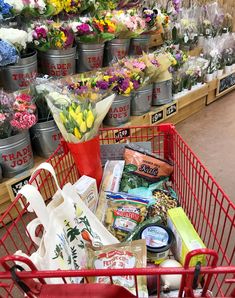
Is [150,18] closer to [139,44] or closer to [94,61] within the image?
[139,44]

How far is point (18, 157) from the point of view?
1530mm

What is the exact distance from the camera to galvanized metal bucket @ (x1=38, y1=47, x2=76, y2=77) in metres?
1.84

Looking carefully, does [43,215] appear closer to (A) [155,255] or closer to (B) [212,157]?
(A) [155,255]

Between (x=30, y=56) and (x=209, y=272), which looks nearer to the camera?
(x=209, y=272)

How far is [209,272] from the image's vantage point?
0.52 meters

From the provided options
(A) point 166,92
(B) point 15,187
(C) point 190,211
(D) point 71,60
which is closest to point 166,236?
(C) point 190,211

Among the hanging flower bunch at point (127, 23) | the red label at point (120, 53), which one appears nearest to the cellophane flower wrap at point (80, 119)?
the hanging flower bunch at point (127, 23)

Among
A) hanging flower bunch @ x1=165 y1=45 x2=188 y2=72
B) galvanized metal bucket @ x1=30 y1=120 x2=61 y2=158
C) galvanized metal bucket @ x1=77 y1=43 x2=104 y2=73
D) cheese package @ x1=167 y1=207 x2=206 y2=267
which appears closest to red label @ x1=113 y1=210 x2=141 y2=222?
cheese package @ x1=167 y1=207 x2=206 y2=267

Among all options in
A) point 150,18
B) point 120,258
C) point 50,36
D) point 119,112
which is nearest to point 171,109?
point 119,112

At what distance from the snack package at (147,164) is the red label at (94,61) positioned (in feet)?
3.63

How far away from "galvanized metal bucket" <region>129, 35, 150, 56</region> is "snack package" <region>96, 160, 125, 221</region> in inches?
62.1

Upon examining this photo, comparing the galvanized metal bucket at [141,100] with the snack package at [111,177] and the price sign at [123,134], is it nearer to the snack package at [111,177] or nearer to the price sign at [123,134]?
the price sign at [123,134]

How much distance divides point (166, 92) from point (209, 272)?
6.22ft

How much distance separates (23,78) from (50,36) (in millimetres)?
298
